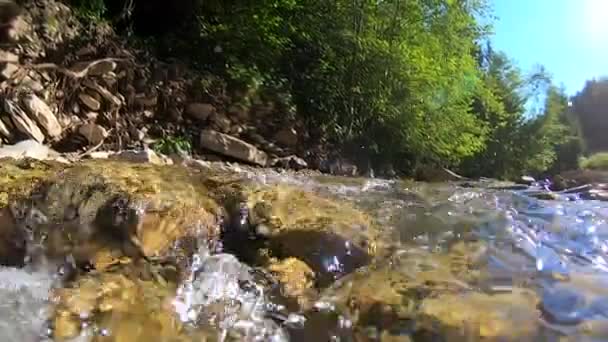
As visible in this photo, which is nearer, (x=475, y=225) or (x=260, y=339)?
(x=260, y=339)

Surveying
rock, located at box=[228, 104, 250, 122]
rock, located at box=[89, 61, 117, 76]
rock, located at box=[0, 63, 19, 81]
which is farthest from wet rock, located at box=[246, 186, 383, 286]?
rock, located at box=[228, 104, 250, 122]

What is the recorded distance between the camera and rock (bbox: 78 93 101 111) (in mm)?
3289

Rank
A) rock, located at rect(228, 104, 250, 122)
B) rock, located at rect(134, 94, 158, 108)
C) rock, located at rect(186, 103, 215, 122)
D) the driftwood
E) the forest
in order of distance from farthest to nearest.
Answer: the forest → rock, located at rect(228, 104, 250, 122) → rock, located at rect(186, 103, 215, 122) → rock, located at rect(134, 94, 158, 108) → the driftwood

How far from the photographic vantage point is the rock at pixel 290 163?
4.16 m

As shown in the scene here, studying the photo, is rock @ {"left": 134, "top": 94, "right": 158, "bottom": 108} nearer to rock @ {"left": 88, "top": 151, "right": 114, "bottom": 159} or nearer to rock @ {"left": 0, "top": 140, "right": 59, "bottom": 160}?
rock @ {"left": 88, "top": 151, "right": 114, "bottom": 159}

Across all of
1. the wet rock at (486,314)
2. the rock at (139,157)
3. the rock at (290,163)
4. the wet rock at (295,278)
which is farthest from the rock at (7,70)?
the wet rock at (486,314)

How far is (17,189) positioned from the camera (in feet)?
4.96

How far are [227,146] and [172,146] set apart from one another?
0.42m

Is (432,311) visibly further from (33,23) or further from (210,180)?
(33,23)

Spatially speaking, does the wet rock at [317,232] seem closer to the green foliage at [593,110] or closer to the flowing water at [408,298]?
the flowing water at [408,298]

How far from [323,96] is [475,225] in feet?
10.6

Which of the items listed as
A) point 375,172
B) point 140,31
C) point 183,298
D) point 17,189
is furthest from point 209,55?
point 183,298

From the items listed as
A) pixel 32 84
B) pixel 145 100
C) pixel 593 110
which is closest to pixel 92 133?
pixel 32 84

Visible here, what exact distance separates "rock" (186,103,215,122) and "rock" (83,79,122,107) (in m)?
0.63
